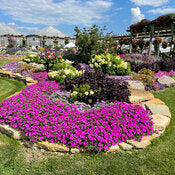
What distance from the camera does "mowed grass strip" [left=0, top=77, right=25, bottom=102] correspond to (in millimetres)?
6449

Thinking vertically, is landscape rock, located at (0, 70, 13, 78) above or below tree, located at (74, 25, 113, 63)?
below

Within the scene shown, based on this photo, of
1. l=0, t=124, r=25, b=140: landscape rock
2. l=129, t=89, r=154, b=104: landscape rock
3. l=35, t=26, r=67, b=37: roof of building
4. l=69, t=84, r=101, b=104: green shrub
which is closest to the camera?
l=0, t=124, r=25, b=140: landscape rock

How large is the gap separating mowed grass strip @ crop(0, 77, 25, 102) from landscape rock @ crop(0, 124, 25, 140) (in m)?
2.80

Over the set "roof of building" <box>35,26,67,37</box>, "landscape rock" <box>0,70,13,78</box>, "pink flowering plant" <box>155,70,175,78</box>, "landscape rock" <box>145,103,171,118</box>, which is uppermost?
"roof of building" <box>35,26,67,37</box>

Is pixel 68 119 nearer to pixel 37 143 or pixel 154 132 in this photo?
pixel 37 143

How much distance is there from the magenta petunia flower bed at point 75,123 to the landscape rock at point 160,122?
17cm

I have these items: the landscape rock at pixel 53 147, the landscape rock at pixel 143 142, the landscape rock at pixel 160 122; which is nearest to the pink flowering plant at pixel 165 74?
the landscape rock at pixel 160 122

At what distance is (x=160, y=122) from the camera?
153 inches

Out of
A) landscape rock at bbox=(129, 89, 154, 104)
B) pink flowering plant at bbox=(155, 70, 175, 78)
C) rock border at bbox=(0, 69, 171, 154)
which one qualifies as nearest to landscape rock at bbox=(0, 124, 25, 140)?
rock border at bbox=(0, 69, 171, 154)

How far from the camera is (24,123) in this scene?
11.4 feet

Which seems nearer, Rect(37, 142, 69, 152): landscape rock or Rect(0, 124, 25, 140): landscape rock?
Rect(37, 142, 69, 152): landscape rock

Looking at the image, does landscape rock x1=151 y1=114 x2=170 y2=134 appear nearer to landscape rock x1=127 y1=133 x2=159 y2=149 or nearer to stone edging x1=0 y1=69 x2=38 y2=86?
landscape rock x1=127 y1=133 x2=159 y2=149

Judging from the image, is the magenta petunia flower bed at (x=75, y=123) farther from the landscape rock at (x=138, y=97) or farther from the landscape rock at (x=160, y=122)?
the landscape rock at (x=138, y=97)

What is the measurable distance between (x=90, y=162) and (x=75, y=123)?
0.86m
